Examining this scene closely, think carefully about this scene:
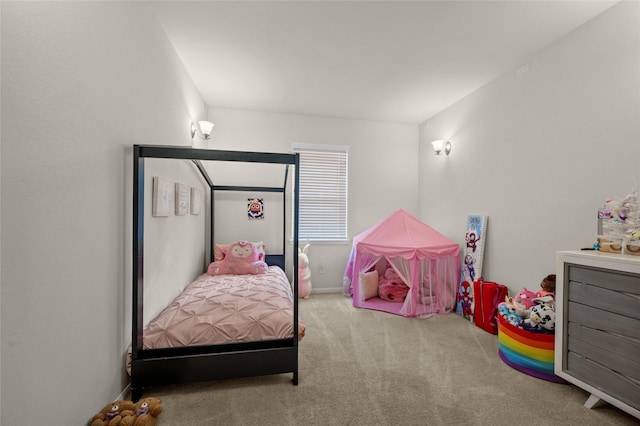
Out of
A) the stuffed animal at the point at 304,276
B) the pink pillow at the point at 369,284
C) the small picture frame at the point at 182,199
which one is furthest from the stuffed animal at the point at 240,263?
the pink pillow at the point at 369,284

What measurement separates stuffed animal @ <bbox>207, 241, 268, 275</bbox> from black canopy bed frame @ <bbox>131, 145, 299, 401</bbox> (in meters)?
1.55

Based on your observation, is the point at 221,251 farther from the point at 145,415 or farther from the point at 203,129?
the point at 145,415

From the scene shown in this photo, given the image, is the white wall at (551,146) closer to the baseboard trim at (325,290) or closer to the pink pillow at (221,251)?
the baseboard trim at (325,290)

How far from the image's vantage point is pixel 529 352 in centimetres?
214

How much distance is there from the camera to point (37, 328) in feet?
3.69

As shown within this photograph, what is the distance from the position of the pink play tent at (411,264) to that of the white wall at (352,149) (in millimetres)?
643

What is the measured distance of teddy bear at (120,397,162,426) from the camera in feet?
4.83

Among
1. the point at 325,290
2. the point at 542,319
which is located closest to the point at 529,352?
the point at 542,319

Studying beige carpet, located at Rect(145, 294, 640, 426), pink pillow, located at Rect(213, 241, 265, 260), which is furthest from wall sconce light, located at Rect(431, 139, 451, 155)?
pink pillow, located at Rect(213, 241, 265, 260)

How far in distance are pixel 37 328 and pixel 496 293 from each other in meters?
3.48

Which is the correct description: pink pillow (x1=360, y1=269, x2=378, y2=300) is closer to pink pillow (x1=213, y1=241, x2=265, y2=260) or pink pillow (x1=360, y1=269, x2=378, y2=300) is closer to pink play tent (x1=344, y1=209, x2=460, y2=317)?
pink play tent (x1=344, y1=209, x2=460, y2=317)

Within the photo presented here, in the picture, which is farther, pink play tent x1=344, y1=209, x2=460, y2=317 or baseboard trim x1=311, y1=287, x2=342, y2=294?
baseboard trim x1=311, y1=287, x2=342, y2=294

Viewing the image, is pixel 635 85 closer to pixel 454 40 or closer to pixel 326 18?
pixel 454 40

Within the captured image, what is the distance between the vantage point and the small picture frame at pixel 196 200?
321 centimetres
